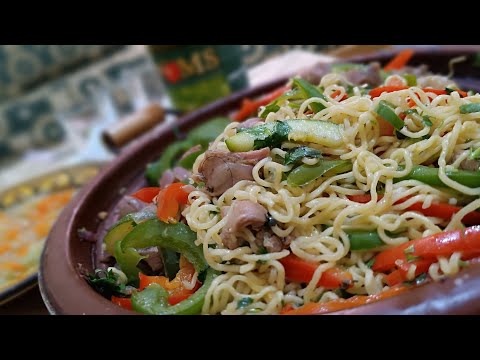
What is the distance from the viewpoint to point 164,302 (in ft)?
5.21

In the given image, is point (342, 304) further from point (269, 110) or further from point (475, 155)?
point (269, 110)

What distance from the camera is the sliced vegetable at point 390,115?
5.57 feet

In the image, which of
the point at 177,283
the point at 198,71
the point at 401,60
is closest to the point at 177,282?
the point at 177,283

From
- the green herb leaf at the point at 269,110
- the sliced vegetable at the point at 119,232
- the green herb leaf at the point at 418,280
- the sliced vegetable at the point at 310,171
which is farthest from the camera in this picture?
the green herb leaf at the point at 269,110

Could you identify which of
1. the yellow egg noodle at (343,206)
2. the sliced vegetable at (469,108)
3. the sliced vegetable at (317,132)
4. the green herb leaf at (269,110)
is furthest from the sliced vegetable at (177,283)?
the sliced vegetable at (469,108)

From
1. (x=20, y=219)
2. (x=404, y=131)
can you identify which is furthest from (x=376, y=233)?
(x=20, y=219)

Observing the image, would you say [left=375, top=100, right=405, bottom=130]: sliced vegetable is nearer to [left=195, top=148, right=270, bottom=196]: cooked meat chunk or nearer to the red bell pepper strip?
[left=195, top=148, right=270, bottom=196]: cooked meat chunk

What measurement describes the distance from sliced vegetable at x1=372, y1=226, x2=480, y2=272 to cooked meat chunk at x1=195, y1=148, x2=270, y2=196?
21.1 inches

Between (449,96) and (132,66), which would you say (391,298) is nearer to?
(449,96)

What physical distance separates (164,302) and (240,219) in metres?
0.37

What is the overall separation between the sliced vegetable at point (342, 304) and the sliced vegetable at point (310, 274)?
0.18 feet

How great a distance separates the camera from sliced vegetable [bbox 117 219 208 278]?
5.53ft

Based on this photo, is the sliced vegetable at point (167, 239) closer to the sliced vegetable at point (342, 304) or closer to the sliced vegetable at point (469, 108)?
the sliced vegetable at point (342, 304)

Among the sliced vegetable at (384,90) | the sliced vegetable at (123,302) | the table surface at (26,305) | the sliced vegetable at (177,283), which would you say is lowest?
the table surface at (26,305)
